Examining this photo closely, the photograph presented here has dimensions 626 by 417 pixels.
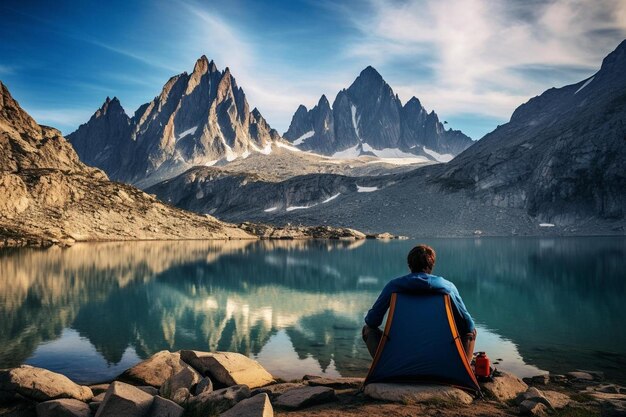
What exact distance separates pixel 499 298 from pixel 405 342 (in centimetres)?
2722

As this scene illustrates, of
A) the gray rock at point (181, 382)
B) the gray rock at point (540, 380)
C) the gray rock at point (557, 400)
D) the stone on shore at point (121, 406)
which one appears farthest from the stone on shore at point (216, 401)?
the gray rock at point (540, 380)

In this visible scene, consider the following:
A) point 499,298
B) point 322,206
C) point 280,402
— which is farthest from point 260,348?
point 322,206

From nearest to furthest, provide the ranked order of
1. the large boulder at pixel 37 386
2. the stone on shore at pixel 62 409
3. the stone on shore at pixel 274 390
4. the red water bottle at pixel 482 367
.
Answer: the stone on shore at pixel 62 409 < the red water bottle at pixel 482 367 < the large boulder at pixel 37 386 < the stone on shore at pixel 274 390

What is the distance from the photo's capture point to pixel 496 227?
5984 inches

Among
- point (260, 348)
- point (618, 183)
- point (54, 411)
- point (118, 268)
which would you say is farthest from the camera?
point (618, 183)

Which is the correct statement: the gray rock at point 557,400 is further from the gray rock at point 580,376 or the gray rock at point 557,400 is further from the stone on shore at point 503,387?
the gray rock at point 580,376

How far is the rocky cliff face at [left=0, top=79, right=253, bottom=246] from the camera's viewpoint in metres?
89.1

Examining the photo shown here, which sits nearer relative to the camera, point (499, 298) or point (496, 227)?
point (499, 298)

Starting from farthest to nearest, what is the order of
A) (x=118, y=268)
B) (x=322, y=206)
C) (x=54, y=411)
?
1. (x=322, y=206)
2. (x=118, y=268)
3. (x=54, y=411)

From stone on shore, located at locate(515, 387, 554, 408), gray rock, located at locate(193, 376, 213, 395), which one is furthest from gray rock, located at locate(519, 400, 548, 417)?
gray rock, located at locate(193, 376, 213, 395)

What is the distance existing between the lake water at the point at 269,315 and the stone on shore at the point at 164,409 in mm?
7692

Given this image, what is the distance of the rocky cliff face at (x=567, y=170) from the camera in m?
146

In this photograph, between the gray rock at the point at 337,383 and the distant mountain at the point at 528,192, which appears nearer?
the gray rock at the point at 337,383

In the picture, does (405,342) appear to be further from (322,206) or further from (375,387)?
(322,206)
